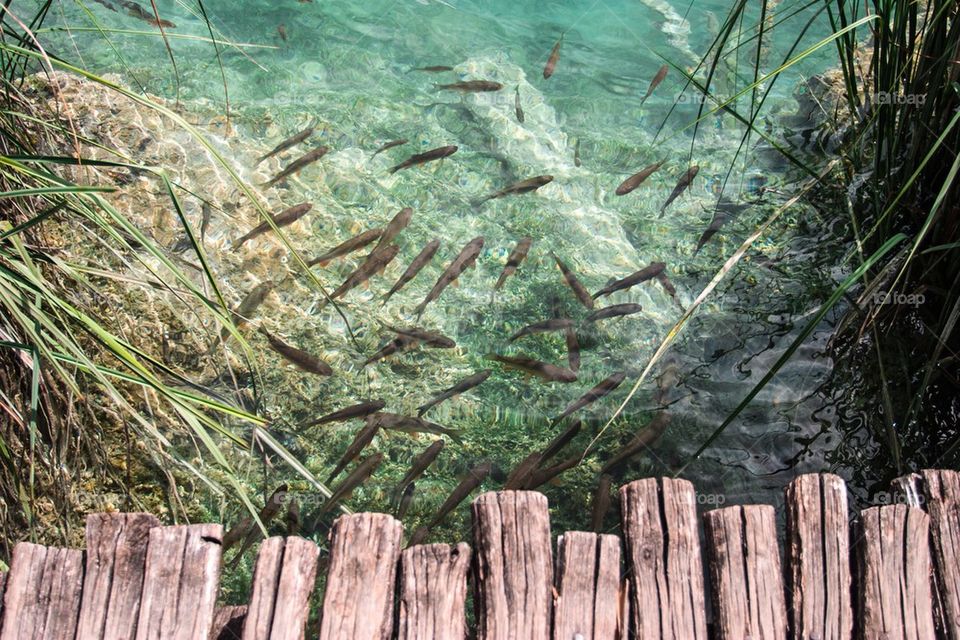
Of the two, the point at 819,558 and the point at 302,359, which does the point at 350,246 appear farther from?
the point at 819,558

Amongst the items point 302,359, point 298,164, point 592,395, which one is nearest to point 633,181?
point 592,395

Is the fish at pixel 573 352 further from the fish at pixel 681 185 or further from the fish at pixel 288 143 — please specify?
the fish at pixel 288 143

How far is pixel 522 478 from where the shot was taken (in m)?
3.90

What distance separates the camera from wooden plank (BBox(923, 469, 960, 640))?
100.0 inches

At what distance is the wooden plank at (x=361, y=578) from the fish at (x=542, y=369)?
2.27 metres

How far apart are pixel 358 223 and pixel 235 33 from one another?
3221mm

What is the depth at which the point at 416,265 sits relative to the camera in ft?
17.0

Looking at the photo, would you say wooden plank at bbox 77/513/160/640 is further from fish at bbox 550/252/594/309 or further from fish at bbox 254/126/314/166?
fish at bbox 254/126/314/166

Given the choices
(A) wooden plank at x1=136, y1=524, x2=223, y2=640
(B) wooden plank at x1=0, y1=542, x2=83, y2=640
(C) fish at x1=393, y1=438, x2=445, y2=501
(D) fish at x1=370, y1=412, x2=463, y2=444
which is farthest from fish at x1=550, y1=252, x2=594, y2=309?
(B) wooden plank at x1=0, y1=542, x2=83, y2=640

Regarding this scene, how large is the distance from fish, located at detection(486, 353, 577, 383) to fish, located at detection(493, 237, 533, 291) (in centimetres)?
67

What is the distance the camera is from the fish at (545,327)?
4.90m

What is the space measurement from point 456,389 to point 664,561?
7.10 feet

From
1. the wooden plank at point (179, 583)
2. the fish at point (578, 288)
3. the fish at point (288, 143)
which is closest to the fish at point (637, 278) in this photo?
the fish at point (578, 288)

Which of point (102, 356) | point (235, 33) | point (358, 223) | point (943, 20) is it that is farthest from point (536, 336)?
point (235, 33)
